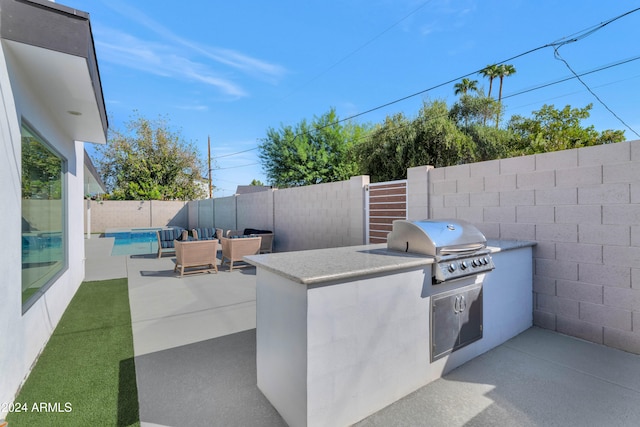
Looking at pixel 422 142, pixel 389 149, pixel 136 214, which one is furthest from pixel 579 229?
pixel 136 214

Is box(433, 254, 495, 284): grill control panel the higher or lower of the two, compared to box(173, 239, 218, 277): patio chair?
higher

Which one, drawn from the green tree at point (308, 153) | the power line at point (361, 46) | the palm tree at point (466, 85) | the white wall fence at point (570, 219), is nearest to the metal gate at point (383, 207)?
the white wall fence at point (570, 219)

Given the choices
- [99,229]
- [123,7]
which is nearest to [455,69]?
[123,7]

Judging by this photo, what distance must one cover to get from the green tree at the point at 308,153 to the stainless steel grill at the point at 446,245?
54.8 ft

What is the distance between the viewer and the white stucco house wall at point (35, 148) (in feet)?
7.10

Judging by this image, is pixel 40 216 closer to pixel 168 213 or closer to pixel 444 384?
pixel 444 384

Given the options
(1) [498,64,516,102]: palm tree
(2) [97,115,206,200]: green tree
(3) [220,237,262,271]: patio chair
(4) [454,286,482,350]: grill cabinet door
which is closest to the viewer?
(4) [454,286,482,350]: grill cabinet door

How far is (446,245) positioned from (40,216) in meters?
4.39

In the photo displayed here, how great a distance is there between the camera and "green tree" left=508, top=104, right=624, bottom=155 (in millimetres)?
13602

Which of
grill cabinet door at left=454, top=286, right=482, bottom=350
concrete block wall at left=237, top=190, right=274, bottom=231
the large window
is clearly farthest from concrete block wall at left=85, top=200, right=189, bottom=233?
grill cabinet door at left=454, top=286, right=482, bottom=350

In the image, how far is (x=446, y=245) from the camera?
7.84 ft

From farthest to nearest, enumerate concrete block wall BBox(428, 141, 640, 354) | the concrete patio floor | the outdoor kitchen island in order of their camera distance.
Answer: concrete block wall BBox(428, 141, 640, 354), the concrete patio floor, the outdoor kitchen island

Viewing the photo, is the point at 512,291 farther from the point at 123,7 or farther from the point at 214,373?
the point at 123,7

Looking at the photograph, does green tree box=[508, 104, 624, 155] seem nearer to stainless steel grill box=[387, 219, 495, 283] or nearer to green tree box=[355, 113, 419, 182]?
green tree box=[355, 113, 419, 182]
